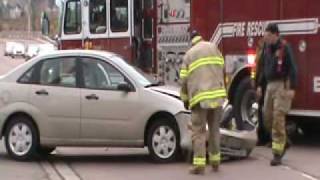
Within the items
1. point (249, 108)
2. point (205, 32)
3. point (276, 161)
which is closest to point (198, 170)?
point (276, 161)

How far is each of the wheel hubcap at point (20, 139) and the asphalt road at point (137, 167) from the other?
193mm

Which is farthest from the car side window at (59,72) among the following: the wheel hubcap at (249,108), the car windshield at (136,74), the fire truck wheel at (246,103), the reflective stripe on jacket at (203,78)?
the wheel hubcap at (249,108)

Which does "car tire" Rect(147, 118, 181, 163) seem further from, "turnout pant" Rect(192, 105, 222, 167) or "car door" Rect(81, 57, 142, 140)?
"turnout pant" Rect(192, 105, 222, 167)

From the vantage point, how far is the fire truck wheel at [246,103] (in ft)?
43.4

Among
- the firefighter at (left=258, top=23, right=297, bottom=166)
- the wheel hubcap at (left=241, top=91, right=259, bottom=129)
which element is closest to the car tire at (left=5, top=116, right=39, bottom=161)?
the firefighter at (left=258, top=23, right=297, bottom=166)

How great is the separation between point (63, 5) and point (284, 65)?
869cm

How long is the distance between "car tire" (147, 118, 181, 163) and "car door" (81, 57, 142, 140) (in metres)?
0.26

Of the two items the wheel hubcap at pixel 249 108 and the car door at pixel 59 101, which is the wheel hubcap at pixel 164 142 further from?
the wheel hubcap at pixel 249 108

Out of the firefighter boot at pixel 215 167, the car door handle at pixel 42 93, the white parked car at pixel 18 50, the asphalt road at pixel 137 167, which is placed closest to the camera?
the asphalt road at pixel 137 167

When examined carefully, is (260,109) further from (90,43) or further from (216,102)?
(90,43)

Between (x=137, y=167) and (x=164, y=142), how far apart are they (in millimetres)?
518

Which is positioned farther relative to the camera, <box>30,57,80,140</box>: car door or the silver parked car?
<box>30,57,80,140</box>: car door

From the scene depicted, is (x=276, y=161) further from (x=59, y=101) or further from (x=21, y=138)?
(x=21, y=138)

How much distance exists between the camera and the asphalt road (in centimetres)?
998
